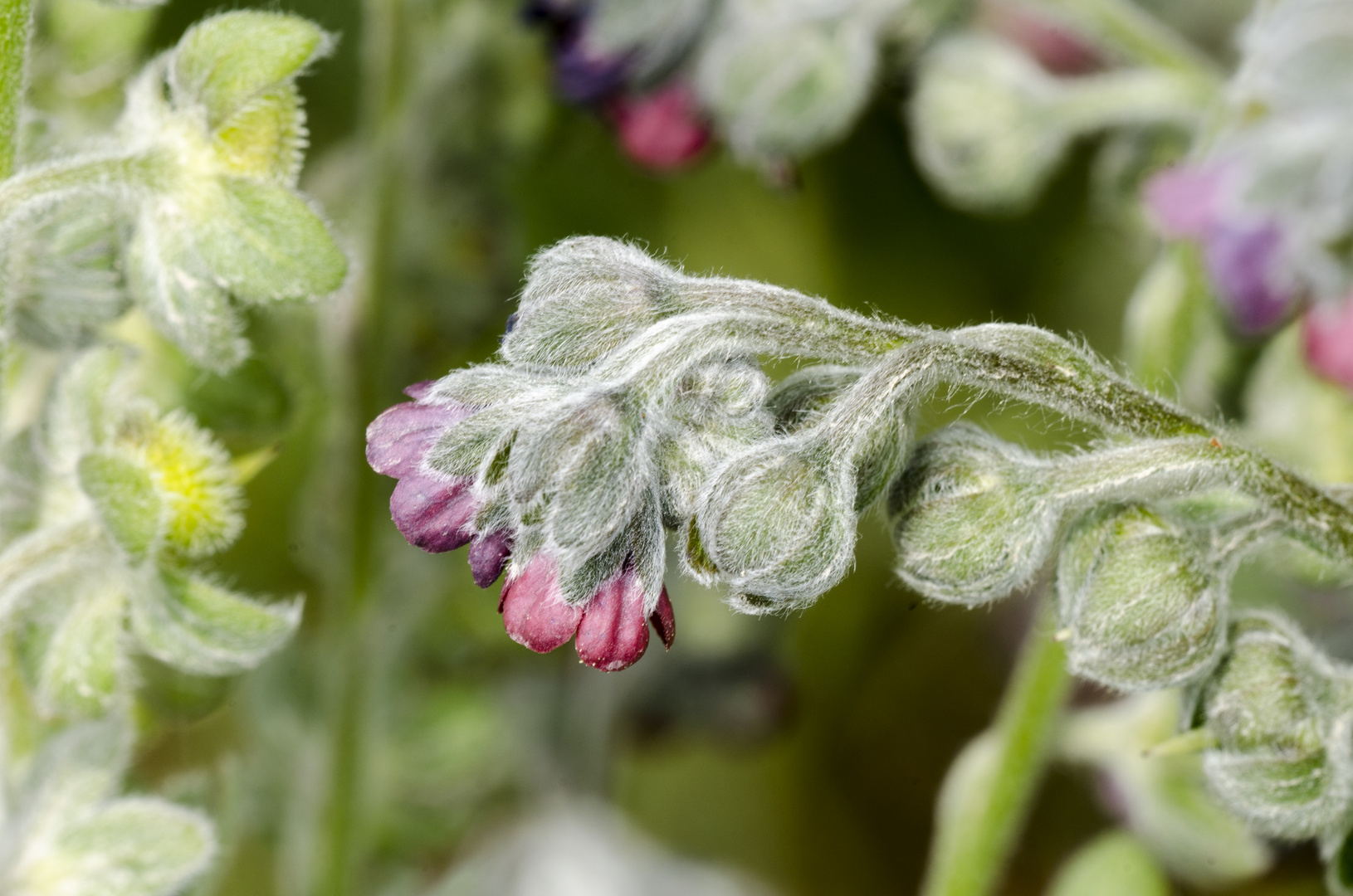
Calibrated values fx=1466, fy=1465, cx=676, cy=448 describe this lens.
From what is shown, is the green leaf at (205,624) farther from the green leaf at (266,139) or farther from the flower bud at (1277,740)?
the flower bud at (1277,740)

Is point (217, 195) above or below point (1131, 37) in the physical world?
below

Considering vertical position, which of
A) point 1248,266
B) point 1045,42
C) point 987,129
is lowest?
point 1248,266

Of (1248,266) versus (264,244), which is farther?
Result: (1248,266)

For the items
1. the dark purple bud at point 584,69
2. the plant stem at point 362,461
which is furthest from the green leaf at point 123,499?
the dark purple bud at point 584,69

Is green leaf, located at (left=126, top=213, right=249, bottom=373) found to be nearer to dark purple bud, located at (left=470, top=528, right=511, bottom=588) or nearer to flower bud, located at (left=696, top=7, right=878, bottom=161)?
dark purple bud, located at (left=470, top=528, right=511, bottom=588)

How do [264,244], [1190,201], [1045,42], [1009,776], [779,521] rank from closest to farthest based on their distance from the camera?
[779,521] → [264,244] → [1009,776] → [1190,201] → [1045,42]

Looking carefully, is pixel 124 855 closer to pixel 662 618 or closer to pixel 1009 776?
pixel 662 618

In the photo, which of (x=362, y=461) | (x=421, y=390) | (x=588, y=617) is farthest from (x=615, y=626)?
(x=362, y=461)

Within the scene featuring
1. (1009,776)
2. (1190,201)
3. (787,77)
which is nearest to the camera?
(1009,776)
